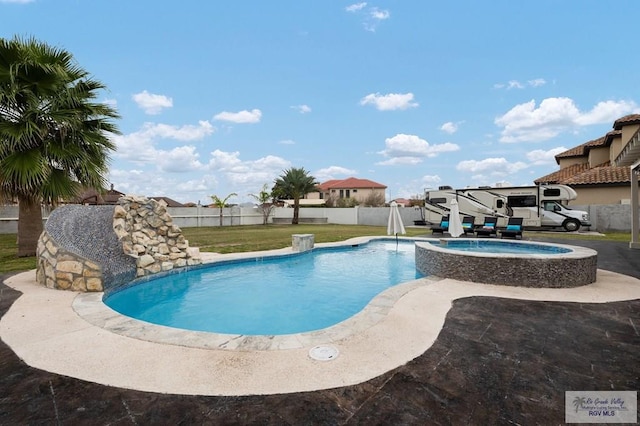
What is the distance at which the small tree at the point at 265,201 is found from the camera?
31188mm

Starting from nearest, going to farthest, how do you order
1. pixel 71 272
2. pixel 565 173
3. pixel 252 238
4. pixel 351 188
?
1. pixel 71 272
2. pixel 252 238
3. pixel 565 173
4. pixel 351 188

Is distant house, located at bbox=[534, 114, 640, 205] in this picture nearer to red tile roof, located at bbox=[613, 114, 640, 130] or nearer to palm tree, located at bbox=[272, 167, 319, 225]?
red tile roof, located at bbox=[613, 114, 640, 130]

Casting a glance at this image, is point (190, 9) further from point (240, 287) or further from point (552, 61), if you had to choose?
point (552, 61)

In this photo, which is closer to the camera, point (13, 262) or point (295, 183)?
point (13, 262)

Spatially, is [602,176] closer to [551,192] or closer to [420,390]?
[551,192]

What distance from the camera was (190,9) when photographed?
1209cm

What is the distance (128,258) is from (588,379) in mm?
8447

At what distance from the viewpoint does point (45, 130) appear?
8.91 m

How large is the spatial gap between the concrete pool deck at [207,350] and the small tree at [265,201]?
85.5 ft

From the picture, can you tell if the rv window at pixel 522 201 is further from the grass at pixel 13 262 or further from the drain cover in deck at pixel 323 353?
the grass at pixel 13 262

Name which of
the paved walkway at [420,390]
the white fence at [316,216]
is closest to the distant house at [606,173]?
the white fence at [316,216]

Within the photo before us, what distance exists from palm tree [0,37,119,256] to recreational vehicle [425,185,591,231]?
19208mm

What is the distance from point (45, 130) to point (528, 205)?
2296 cm

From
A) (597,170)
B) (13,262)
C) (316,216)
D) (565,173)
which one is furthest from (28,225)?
(565,173)
